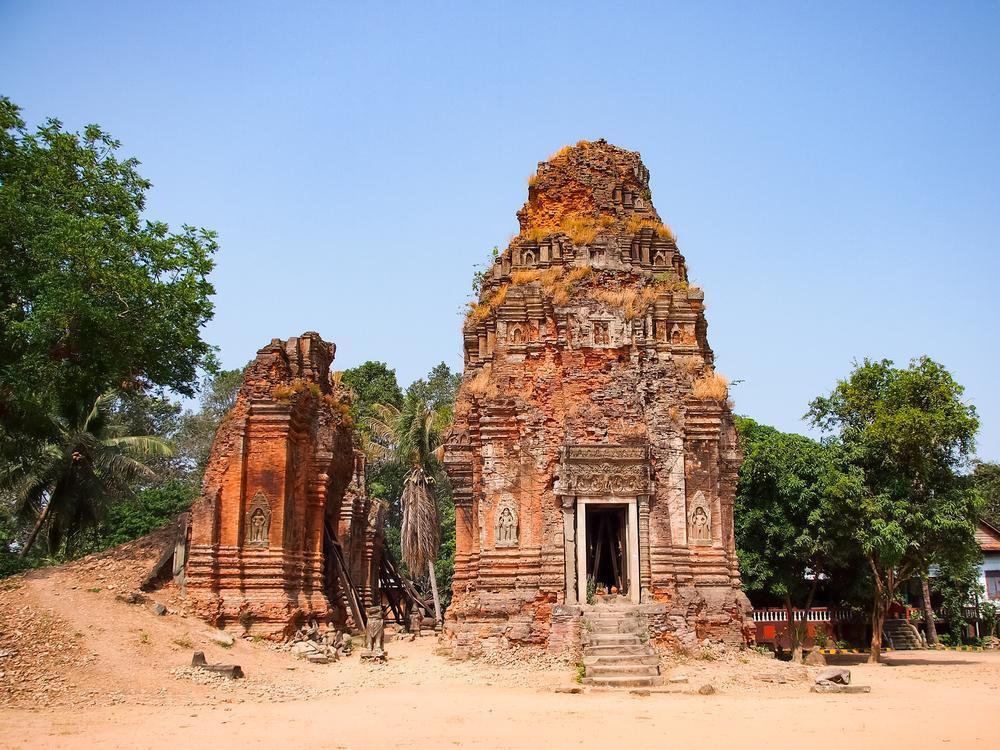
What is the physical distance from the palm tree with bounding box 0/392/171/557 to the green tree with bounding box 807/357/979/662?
845 inches

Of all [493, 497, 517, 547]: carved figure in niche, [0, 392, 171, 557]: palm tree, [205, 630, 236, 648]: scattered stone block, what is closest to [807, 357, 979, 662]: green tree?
[493, 497, 517, 547]: carved figure in niche

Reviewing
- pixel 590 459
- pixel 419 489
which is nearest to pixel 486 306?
pixel 590 459

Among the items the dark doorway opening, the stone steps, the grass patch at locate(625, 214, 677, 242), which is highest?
the grass patch at locate(625, 214, 677, 242)

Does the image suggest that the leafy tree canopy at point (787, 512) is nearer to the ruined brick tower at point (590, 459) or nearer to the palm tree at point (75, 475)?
the ruined brick tower at point (590, 459)

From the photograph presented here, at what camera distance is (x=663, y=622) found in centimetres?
1873

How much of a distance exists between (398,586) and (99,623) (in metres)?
17.0

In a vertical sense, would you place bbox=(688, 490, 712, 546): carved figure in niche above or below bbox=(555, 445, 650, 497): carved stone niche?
below

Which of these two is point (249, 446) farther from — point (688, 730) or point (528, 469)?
point (688, 730)

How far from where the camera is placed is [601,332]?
20.9 m

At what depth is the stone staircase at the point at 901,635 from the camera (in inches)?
1244

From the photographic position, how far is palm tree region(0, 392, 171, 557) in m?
29.2

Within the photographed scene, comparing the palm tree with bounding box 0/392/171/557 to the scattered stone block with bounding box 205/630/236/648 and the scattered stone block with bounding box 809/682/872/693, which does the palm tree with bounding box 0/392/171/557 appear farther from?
the scattered stone block with bounding box 809/682/872/693

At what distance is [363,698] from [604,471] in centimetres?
675

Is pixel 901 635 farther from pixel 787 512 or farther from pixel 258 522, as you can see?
pixel 258 522
